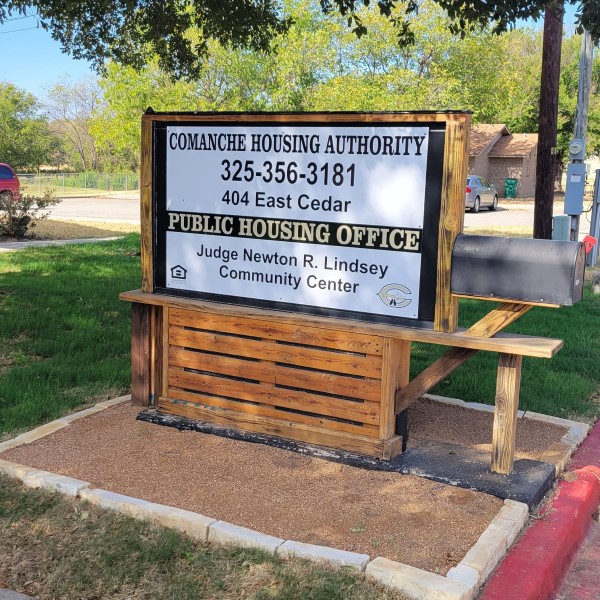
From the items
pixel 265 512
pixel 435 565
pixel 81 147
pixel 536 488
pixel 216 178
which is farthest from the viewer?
pixel 81 147

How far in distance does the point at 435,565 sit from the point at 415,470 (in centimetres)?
102

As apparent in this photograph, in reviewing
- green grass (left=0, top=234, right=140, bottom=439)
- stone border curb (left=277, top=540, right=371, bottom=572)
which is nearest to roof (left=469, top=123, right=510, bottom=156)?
green grass (left=0, top=234, right=140, bottom=439)

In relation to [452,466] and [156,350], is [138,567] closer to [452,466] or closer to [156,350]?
[452,466]

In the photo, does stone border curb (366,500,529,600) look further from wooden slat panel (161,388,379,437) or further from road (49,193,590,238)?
road (49,193,590,238)

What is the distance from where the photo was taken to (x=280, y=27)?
9.09 m

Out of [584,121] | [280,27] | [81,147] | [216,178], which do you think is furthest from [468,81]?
[81,147]

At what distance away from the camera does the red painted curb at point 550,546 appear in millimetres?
3264

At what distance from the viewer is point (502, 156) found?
46406mm

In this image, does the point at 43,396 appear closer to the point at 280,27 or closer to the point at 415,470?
the point at 415,470

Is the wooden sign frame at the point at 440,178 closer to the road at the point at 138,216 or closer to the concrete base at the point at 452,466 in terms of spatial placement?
the concrete base at the point at 452,466

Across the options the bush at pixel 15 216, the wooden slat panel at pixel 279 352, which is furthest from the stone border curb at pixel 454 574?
the bush at pixel 15 216

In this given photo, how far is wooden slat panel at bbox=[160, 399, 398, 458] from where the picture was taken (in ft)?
14.6

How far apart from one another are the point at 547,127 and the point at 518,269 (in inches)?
392

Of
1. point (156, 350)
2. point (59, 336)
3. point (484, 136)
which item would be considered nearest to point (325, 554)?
point (156, 350)
